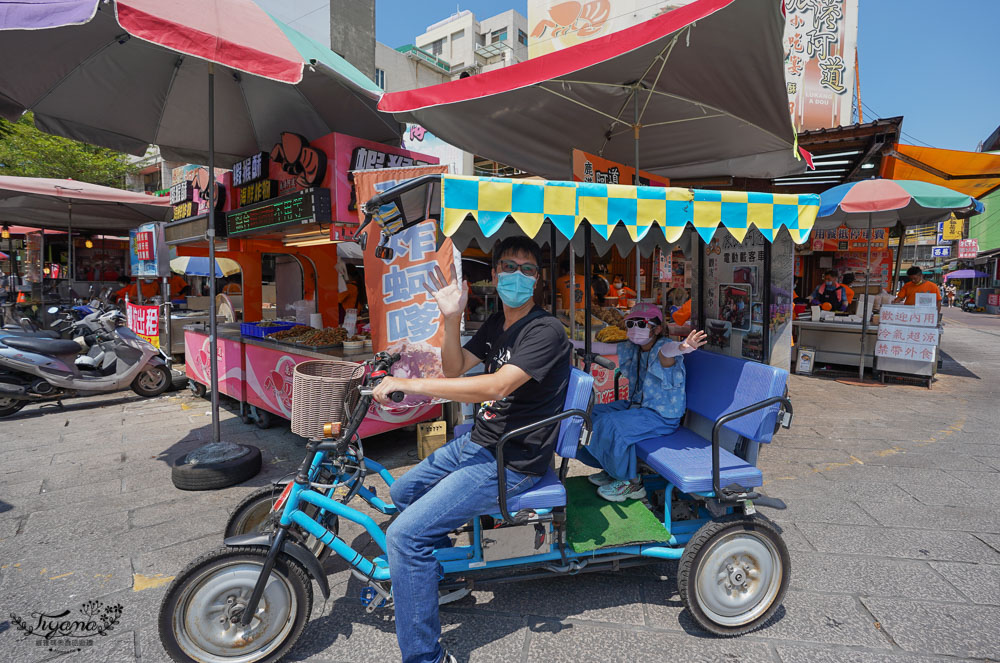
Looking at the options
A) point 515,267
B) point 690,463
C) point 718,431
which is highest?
point 515,267

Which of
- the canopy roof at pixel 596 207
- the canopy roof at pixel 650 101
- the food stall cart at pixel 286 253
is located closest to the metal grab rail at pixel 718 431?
the canopy roof at pixel 596 207

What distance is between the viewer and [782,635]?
249cm

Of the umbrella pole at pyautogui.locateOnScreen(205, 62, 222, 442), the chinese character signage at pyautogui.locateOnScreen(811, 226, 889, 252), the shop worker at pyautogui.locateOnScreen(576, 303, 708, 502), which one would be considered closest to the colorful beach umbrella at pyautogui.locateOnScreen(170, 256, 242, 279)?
the umbrella pole at pyautogui.locateOnScreen(205, 62, 222, 442)

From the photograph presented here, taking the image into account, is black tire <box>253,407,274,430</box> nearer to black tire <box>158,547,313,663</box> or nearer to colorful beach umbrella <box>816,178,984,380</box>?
black tire <box>158,547,313,663</box>

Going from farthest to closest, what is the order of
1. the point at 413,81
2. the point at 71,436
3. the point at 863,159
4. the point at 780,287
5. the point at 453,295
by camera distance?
the point at 413,81
the point at 863,159
the point at 71,436
the point at 780,287
the point at 453,295

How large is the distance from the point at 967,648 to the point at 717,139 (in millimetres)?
5008

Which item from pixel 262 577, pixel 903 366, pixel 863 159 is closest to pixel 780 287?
pixel 262 577

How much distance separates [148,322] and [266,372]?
16.2ft

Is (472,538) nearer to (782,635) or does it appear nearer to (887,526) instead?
(782,635)

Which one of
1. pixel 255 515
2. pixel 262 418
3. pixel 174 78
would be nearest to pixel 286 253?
pixel 262 418

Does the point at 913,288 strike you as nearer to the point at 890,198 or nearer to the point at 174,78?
the point at 890,198

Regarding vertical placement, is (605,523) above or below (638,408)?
below

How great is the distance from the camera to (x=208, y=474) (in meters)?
4.16

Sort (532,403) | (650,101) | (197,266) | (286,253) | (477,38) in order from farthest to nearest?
(477,38)
(197,266)
(286,253)
(650,101)
(532,403)
